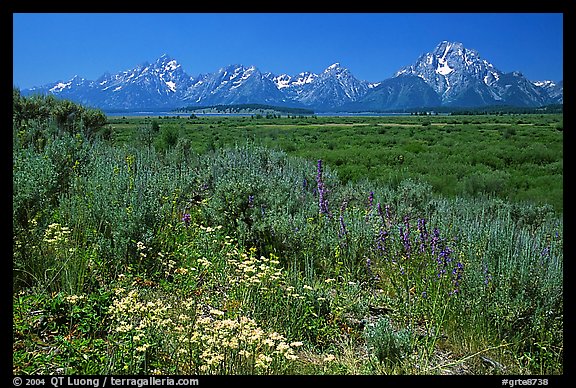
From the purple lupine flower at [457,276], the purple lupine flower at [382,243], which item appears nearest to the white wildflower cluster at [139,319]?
the purple lupine flower at [457,276]

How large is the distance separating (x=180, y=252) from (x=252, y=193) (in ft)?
4.38

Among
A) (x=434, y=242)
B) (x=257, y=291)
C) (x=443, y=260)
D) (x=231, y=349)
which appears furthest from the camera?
(x=434, y=242)

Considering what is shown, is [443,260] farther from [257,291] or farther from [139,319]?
[139,319]

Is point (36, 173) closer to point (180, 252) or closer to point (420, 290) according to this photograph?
point (180, 252)

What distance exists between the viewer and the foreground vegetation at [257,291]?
243 cm

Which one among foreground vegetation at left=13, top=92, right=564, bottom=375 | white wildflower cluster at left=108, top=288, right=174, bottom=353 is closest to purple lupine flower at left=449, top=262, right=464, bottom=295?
foreground vegetation at left=13, top=92, right=564, bottom=375

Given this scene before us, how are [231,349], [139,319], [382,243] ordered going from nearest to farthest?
[231,349] → [139,319] → [382,243]

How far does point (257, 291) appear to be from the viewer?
3.23 metres

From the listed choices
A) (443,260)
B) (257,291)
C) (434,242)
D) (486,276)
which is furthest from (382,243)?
(257,291)

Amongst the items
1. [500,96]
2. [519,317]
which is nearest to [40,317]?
[519,317]

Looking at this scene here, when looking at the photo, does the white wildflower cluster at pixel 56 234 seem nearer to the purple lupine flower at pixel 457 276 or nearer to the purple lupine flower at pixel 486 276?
the purple lupine flower at pixel 457 276

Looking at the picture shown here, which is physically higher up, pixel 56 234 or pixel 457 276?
pixel 56 234
